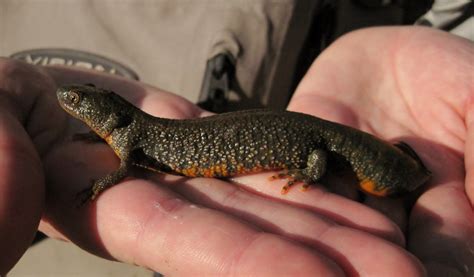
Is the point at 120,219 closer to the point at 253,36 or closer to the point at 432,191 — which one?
the point at 432,191

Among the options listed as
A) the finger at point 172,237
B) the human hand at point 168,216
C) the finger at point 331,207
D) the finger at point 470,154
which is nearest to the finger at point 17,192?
the human hand at point 168,216

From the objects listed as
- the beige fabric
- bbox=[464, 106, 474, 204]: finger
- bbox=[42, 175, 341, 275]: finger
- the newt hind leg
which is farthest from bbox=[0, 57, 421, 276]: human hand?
the beige fabric

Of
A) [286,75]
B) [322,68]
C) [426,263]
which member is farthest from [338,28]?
[426,263]

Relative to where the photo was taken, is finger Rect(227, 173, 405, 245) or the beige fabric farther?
the beige fabric

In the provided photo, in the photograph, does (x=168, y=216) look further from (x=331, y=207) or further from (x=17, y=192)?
(x=331, y=207)

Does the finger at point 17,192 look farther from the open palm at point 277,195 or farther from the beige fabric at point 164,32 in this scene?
the beige fabric at point 164,32

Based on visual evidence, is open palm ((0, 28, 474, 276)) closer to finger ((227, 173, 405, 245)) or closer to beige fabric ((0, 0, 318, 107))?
finger ((227, 173, 405, 245))

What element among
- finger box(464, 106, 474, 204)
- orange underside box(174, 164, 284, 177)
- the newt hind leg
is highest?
finger box(464, 106, 474, 204)

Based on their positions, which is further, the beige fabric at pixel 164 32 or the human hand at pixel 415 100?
the beige fabric at pixel 164 32
